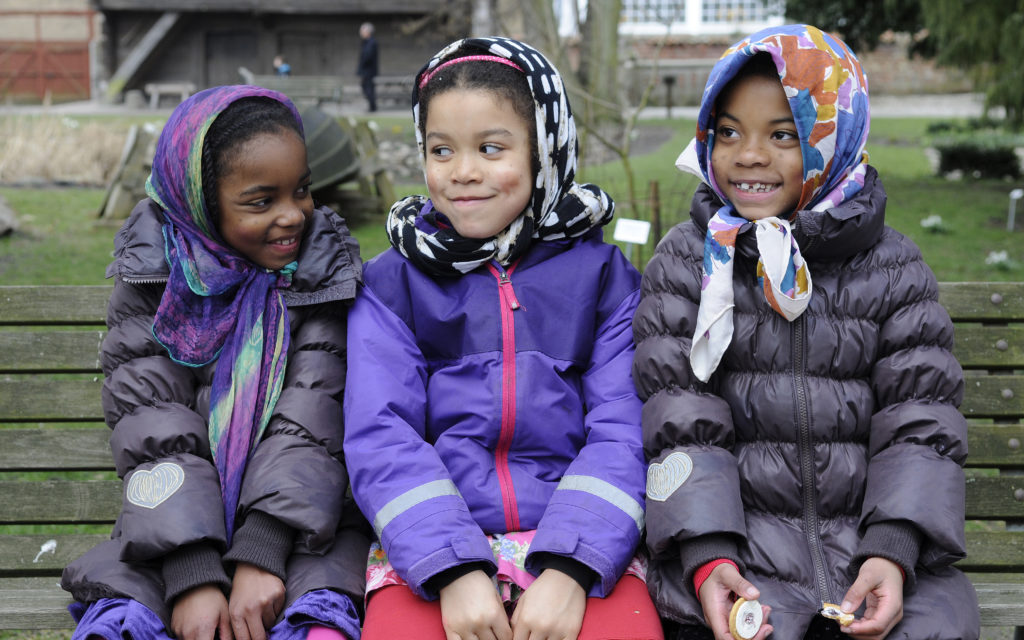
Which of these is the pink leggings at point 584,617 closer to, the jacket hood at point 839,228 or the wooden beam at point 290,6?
the jacket hood at point 839,228

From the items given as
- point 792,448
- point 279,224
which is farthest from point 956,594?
point 279,224

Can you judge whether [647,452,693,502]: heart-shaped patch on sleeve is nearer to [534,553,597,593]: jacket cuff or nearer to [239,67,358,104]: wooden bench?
[534,553,597,593]: jacket cuff

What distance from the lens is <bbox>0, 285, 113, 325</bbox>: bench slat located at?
3.01 metres

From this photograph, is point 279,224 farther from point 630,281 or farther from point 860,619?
point 860,619

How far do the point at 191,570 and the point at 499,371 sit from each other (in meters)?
0.83

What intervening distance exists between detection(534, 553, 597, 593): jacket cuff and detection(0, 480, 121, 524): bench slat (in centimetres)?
139

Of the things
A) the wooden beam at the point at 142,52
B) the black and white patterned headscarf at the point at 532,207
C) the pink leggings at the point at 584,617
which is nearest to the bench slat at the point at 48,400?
the black and white patterned headscarf at the point at 532,207

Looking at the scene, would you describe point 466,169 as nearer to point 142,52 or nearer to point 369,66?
point 369,66

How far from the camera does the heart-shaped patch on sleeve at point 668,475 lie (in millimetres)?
2301

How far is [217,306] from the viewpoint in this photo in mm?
2611

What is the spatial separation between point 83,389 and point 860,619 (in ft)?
7.17

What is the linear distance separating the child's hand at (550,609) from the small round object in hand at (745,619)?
0.32m

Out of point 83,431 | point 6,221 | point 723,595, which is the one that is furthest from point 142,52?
point 723,595

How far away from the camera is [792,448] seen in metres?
2.37
